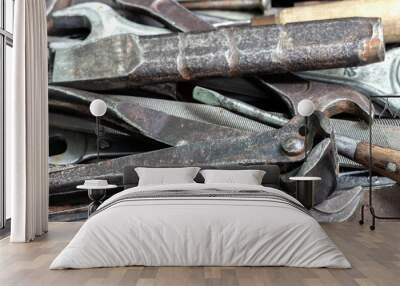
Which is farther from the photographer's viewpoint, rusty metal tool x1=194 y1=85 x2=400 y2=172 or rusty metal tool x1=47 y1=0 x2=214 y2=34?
rusty metal tool x1=47 y1=0 x2=214 y2=34

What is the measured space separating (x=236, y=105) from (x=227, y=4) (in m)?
1.13

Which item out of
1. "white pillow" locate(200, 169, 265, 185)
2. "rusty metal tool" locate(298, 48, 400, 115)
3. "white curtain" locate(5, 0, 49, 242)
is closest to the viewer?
"white curtain" locate(5, 0, 49, 242)

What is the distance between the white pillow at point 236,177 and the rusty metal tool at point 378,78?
1394 millimetres

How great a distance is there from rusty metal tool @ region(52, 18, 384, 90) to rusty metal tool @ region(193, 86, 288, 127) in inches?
8.6

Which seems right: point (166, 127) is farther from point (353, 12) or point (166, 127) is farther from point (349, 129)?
point (353, 12)

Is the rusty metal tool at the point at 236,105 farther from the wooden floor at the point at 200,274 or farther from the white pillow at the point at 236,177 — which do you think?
the wooden floor at the point at 200,274

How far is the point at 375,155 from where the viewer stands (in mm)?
5781

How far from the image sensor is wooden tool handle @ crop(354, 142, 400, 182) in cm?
576

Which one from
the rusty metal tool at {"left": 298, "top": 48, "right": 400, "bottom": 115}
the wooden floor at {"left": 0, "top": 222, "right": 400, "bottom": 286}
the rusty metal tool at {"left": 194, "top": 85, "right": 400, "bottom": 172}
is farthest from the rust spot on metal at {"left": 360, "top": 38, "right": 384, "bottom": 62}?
the wooden floor at {"left": 0, "top": 222, "right": 400, "bottom": 286}

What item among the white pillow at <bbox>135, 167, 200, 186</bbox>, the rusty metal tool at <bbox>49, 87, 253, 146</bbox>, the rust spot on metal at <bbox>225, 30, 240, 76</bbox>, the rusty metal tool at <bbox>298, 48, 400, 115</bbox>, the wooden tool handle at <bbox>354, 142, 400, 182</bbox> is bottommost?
the white pillow at <bbox>135, 167, 200, 186</bbox>

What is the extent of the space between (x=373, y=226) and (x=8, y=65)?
4034mm

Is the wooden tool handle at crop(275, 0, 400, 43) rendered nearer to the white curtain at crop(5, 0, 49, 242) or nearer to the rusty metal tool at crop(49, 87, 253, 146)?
the rusty metal tool at crop(49, 87, 253, 146)

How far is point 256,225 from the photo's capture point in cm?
363

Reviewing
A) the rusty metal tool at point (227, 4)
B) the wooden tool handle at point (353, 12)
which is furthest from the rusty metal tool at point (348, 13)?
the rusty metal tool at point (227, 4)
